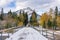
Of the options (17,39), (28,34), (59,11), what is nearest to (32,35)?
(28,34)

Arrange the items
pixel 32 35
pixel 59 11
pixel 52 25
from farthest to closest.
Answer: pixel 59 11 < pixel 52 25 < pixel 32 35

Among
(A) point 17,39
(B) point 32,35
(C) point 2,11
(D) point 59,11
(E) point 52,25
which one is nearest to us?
(A) point 17,39

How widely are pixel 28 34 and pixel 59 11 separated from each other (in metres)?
26.2

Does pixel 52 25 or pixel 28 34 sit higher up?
pixel 28 34

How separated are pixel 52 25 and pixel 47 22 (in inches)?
44.7

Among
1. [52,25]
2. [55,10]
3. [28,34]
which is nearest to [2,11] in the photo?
[55,10]

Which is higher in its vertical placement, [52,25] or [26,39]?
[26,39]

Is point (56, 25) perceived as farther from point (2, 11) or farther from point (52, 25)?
point (2, 11)

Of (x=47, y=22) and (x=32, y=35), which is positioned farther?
(x=47, y=22)

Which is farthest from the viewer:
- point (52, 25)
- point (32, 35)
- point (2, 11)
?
point (2, 11)

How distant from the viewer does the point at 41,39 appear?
3.15m

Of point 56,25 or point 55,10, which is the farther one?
point 55,10

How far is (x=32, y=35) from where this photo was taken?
337cm

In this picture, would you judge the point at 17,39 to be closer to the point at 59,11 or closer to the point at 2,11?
the point at 2,11
